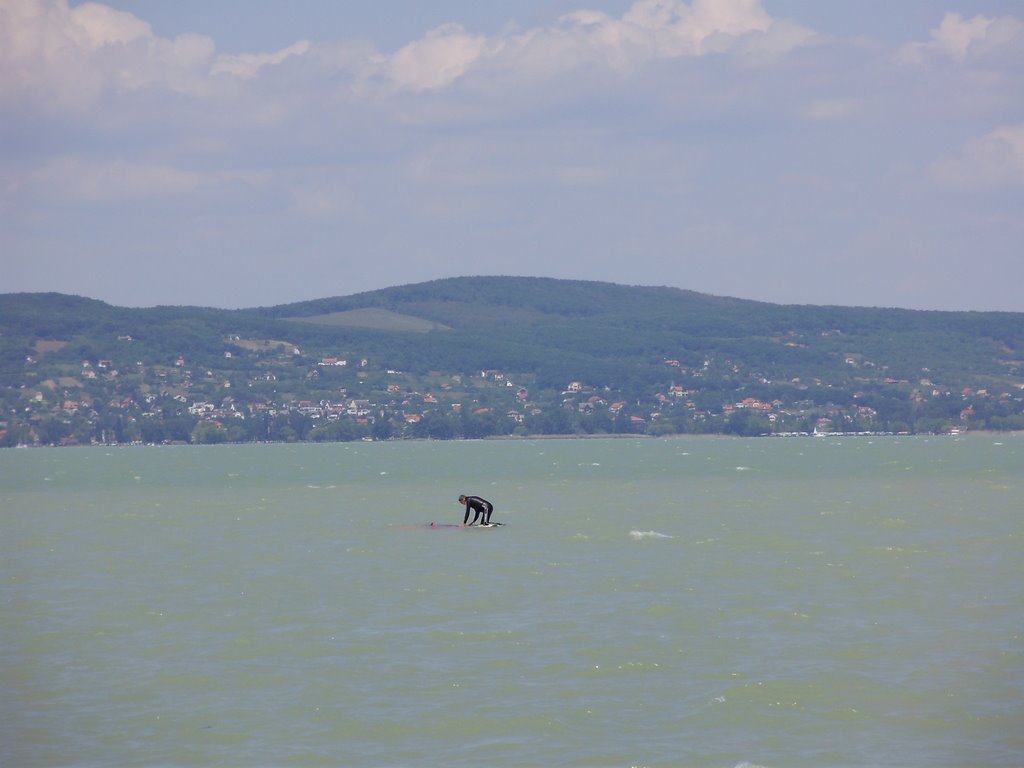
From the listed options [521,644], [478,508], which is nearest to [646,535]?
[478,508]

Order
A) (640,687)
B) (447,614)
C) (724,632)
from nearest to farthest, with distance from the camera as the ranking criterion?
(640,687) → (724,632) → (447,614)

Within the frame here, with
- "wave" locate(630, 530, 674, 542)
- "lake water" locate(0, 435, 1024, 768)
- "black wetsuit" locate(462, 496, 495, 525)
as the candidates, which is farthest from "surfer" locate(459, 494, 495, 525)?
"wave" locate(630, 530, 674, 542)

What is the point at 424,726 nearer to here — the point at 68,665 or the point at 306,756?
the point at 306,756

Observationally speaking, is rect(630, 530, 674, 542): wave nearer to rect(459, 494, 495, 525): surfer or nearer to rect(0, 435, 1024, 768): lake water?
rect(0, 435, 1024, 768): lake water

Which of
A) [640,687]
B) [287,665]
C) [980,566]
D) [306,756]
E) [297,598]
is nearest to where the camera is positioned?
[306,756]

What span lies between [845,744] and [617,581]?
16979mm

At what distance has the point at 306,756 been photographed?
20.7 metres

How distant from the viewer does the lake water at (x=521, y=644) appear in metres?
21.2

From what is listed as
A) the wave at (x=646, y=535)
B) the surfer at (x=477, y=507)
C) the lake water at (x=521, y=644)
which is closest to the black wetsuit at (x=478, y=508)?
the surfer at (x=477, y=507)

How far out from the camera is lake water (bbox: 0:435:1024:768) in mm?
21219

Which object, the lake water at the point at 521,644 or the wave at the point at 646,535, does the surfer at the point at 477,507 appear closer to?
the lake water at the point at 521,644

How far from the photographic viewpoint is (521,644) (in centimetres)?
2820

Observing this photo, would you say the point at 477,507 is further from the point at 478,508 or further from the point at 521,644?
the point at 521,644

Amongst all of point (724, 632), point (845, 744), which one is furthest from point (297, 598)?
point (845, 744)
